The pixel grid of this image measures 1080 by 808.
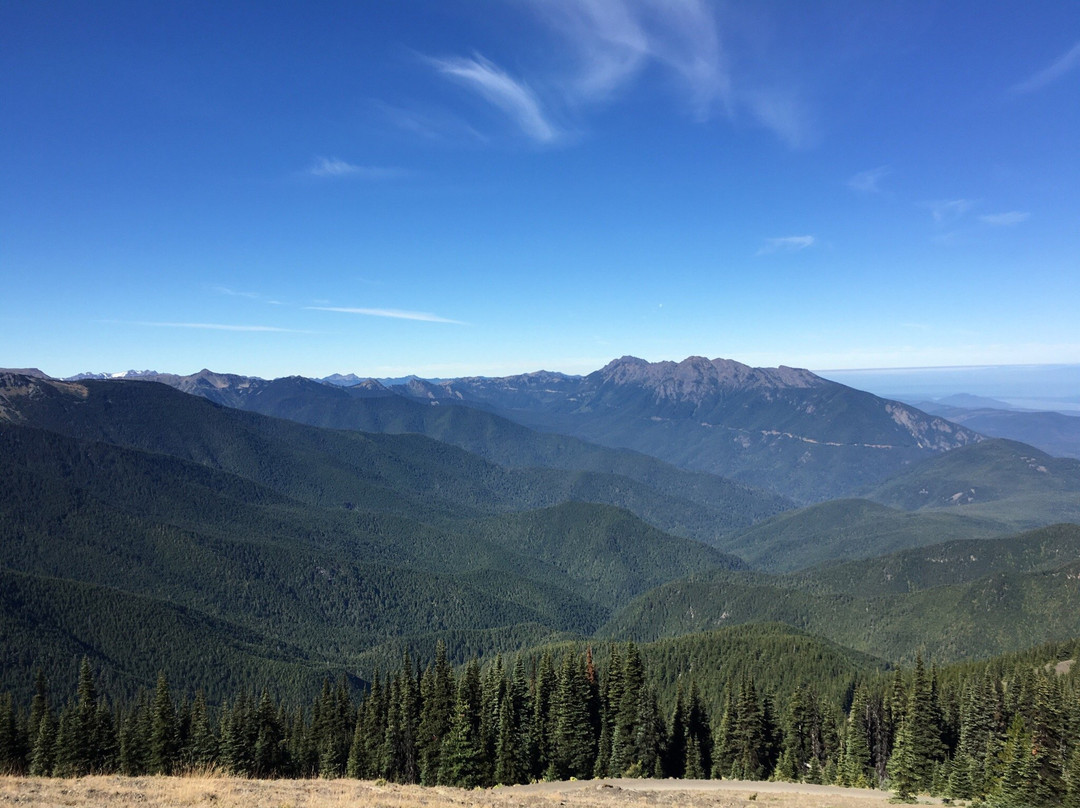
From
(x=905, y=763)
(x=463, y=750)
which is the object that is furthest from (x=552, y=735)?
(x=905, y=763)

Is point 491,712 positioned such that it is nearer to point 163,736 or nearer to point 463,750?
point 463,750

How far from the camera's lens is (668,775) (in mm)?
79000

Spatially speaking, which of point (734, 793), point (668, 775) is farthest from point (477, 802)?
point (668, 775)

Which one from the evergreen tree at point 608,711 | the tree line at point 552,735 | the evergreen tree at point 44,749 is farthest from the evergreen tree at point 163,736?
the evergreen tree at point 608,711

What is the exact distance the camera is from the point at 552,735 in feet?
241

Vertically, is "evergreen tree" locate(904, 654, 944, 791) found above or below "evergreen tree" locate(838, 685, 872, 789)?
above

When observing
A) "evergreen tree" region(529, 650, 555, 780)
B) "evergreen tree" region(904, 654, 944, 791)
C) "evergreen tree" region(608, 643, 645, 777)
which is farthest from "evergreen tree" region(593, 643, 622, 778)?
"evergreen tree" region(904, 654, 944, 791)

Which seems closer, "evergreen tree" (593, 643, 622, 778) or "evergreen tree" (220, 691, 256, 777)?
"evergreen tree" (593, 643, 622, 778)

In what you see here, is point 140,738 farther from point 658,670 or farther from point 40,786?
point 658,670

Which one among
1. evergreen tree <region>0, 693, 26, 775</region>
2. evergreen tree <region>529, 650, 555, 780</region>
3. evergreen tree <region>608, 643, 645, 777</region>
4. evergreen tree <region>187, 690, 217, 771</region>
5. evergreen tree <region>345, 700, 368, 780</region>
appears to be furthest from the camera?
evergreen tree <region>345, 700, 368, 780</region>

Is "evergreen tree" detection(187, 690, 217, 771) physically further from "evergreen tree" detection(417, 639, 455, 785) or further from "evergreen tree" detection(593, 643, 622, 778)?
"evergreen tree" detection(593, 643, 622, 778)

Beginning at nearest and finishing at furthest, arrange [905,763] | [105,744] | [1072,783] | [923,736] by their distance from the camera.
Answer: [1072,783], [905,763], [105,744], [923,736]

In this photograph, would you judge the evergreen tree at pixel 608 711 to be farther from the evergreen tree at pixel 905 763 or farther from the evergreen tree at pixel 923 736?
the evergreen tree at pixel 923 736

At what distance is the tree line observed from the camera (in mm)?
68500
